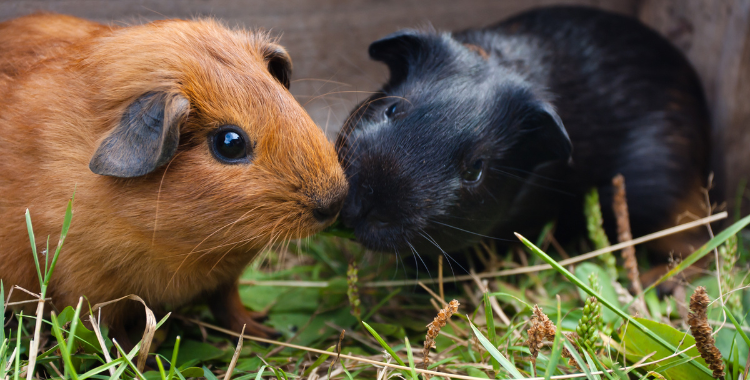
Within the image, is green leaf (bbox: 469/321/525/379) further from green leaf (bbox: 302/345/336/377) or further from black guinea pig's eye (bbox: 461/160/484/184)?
black guinea pig's eye (bbox: 461/160/484/184)

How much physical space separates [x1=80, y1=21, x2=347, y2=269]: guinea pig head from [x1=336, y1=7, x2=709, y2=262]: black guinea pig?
0.40 m

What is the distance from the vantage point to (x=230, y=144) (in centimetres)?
192

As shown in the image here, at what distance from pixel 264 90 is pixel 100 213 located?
712 millimetres

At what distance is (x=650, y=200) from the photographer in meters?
3.34

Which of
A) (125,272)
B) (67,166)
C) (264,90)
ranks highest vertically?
(264,90)

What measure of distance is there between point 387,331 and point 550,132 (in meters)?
1.20

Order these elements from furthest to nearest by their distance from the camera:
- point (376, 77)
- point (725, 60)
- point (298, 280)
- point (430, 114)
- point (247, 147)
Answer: point (376, 77)
point (725, 60)
point (298, 280)
point (430, 114)
point (247, 147)

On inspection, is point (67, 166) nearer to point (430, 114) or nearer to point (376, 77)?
point (430, 114)

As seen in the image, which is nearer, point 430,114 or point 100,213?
point 100,213

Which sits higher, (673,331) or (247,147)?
(247,147)

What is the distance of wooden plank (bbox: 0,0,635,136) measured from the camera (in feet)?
10.5

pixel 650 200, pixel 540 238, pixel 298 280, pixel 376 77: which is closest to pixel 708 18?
pixel 650 200

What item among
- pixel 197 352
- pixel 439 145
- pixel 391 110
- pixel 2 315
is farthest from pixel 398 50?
pixel 2 315

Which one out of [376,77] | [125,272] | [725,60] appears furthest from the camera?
[376,77]
